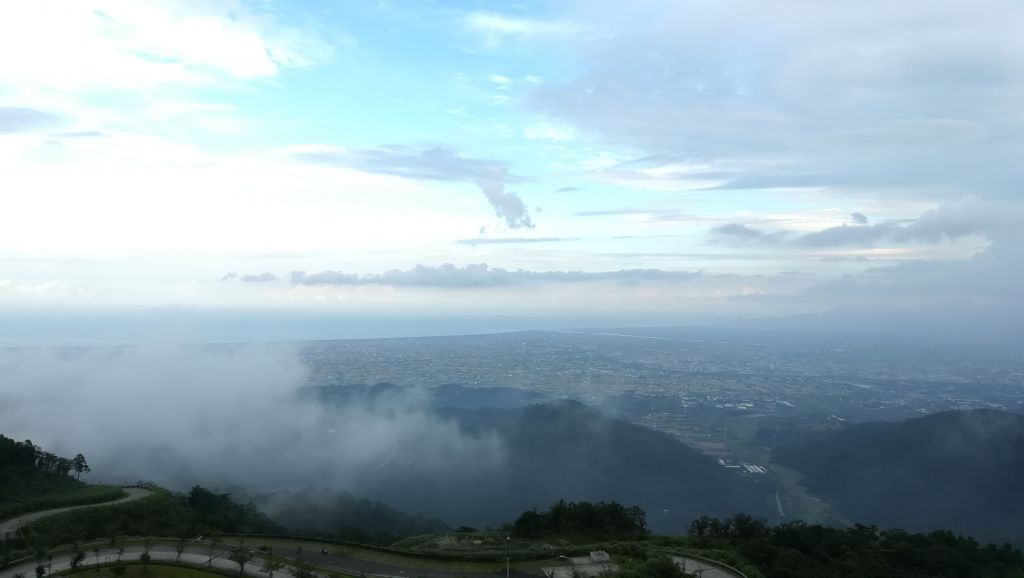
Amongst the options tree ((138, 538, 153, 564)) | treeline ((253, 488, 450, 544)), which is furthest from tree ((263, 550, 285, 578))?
treeline ((253, 488, 450, 544))

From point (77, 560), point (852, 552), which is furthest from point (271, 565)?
point (852, 552)

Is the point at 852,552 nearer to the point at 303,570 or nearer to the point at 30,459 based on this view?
the point at 303,570

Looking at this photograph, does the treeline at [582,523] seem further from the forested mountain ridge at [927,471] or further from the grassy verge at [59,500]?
the forested mountain ridge at [927,471]

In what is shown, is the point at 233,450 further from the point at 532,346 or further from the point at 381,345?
the point at 381,345

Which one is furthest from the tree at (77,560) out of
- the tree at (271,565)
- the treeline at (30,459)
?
the treeline at (30,459)

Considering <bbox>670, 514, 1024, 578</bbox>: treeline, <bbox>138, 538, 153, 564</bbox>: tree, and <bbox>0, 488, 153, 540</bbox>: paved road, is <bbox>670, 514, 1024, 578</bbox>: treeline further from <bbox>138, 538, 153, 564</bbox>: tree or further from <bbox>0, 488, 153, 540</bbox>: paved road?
<bbox>0, 488, 153, 540</bbox>: paved road

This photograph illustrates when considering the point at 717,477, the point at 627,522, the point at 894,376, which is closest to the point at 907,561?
the point at 627,522
